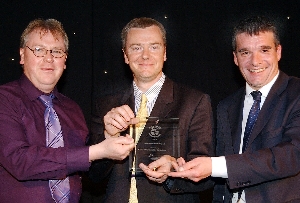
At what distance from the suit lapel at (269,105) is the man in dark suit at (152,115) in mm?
305

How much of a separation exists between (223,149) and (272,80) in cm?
62

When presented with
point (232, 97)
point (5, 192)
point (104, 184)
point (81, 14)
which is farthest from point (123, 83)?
point (5, 192)

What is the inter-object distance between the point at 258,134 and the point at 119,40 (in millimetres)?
2275

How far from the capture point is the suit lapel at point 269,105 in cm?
278

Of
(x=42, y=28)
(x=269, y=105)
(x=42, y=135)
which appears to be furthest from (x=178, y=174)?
(x=42, y=28)

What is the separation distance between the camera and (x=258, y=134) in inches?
109

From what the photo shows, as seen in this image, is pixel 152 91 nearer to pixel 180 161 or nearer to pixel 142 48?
pixel 142 48

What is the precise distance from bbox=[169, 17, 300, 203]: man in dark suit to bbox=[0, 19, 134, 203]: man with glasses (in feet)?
2.08

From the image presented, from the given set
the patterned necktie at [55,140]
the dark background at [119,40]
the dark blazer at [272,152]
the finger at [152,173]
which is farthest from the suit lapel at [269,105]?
the dark background at [119,40]

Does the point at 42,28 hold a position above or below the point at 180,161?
above

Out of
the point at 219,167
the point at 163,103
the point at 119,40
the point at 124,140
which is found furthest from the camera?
the point at 119,40

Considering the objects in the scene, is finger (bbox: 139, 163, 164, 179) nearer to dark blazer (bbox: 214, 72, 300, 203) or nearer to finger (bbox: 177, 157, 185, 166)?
finger (bbox: 177, 157, 185, 166)

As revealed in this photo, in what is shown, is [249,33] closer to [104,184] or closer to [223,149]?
[223,149]

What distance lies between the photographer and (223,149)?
3113mm
